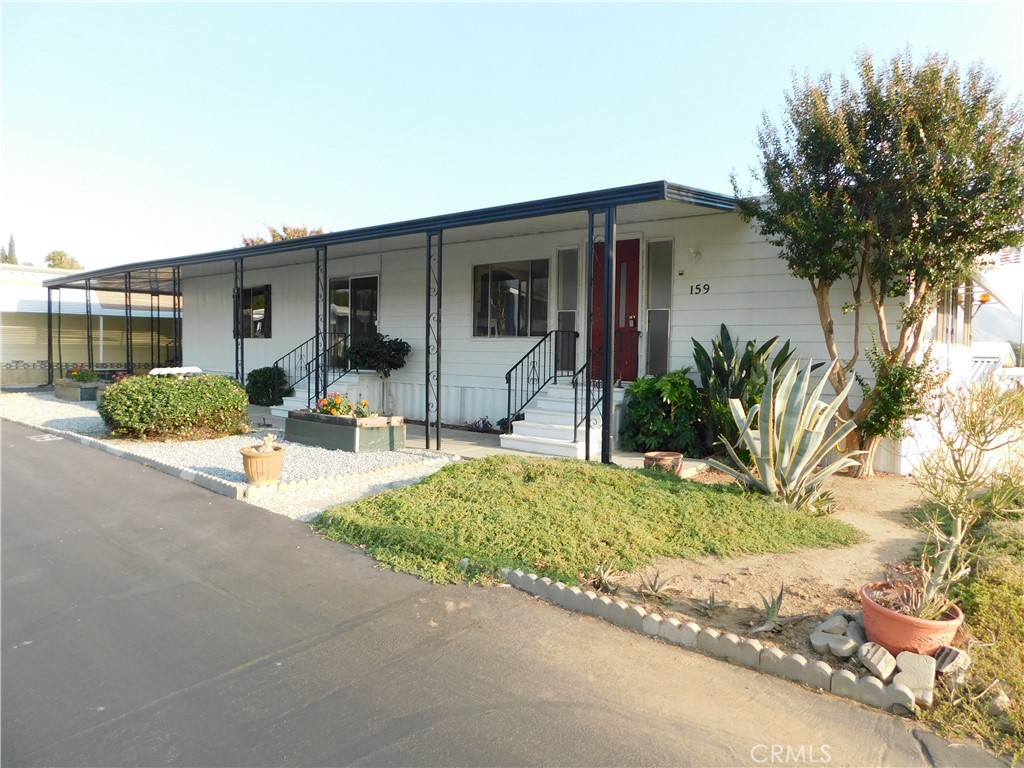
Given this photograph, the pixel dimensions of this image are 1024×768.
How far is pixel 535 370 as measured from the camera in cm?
1101

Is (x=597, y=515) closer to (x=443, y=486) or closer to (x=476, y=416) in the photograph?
(x=443, y=486)

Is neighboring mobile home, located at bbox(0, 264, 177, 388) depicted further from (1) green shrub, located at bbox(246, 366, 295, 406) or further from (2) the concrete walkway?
(2) the concrete walkway

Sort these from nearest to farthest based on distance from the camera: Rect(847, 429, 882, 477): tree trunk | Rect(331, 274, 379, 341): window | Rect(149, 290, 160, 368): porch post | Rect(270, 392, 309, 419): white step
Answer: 1. Rect(847, 429, 882, 477): tree trunk
2. Rect(270, 392, 309, 419): white step
3. Rect(331, 274, 379, 341): window
4. Rect(149, 290, 160, 368): porch post

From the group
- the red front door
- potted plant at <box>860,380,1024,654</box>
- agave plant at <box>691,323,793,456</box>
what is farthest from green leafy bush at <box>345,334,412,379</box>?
potted plant at <box>860,380,1024,654</box>

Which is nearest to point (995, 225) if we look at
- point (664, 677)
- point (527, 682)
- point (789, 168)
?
point (789, 168)

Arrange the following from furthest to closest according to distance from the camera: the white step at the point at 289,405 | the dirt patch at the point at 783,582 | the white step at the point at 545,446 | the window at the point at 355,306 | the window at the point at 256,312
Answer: the window at the point at 256,312, the window at the point at 355,306, the white step at the point at 289,405, the white step at the point at 545,446, the dirt patch at the point at 783,582

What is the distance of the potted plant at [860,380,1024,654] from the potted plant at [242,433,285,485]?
5.62m

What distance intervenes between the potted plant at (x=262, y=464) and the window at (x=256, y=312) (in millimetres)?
10605

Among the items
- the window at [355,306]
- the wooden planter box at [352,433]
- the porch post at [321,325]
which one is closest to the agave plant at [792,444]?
the wooden planter box at [352,433]

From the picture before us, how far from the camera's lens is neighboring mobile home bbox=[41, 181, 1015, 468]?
343 inches

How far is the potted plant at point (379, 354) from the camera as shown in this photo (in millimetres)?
12578

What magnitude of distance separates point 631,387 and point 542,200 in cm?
288

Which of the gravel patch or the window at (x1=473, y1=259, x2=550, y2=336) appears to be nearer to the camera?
the gravel patch

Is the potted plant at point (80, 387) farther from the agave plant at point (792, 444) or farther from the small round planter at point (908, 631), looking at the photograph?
the small round planter at point (908, 631)
